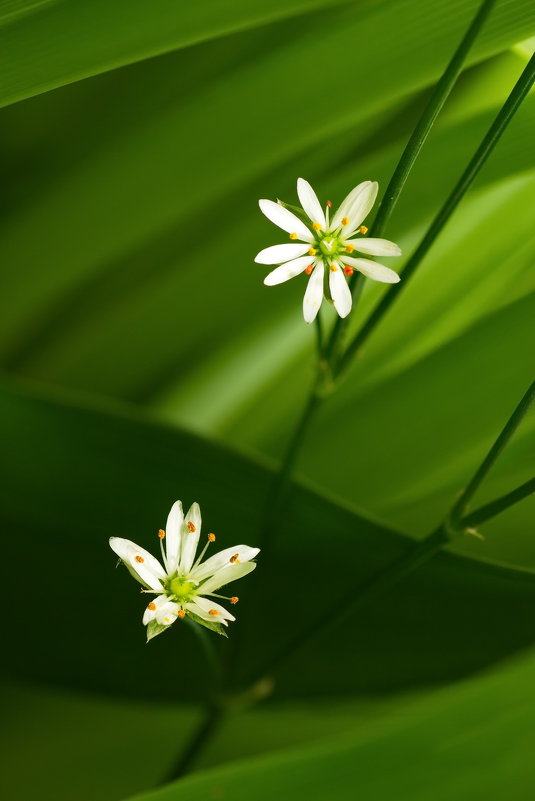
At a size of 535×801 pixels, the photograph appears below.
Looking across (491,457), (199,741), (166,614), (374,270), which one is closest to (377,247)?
(374,270)

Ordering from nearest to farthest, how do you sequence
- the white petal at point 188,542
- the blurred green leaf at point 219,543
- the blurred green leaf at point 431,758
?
the blurred green leaf at point 431,758
the white petal at point 188,542
the blurred green leaf at point 219,543

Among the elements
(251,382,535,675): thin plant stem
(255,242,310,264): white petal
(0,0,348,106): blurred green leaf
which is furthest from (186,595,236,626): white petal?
(0,0,348,106): blurred green leaf

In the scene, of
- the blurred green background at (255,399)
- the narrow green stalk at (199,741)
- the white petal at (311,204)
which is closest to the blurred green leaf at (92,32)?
the blurred green background at (255,399)

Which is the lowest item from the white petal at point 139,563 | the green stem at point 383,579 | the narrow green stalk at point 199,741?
the narrow green stalk at point 199,741

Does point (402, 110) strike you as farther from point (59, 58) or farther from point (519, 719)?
point (519, 719)

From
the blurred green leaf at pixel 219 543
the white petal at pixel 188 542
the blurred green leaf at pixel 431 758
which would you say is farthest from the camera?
the blurred green leaf at pixel 219 543

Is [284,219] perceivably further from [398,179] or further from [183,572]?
[183,572]

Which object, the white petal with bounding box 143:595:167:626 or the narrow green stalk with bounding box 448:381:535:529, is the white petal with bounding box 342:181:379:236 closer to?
the narrow green stalk with bounding box 448:381:535:529

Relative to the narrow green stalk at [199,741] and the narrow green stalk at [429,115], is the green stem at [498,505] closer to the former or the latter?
the narrow green stalk at [429,115]
